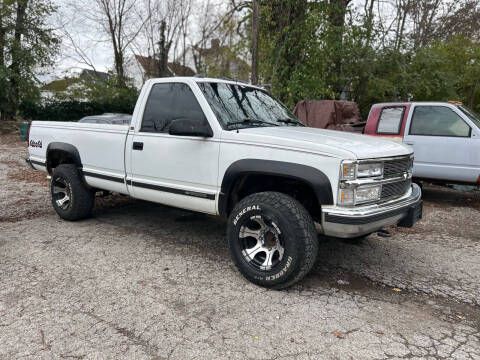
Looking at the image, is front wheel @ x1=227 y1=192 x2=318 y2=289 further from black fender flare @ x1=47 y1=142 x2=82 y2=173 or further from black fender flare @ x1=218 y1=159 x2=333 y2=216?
black fender flare @ x1=47 y1=142 x2=82 y2=173

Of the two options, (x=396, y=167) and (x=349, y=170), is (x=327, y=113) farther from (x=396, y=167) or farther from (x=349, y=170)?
(x=349, y=170)

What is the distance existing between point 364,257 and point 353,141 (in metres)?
1.57

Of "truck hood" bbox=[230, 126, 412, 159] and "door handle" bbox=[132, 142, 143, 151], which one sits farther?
"door handle" bbox=[132, 142, 143, 151]

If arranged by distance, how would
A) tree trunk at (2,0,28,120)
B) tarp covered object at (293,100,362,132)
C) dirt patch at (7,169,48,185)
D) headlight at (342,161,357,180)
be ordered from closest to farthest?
headlight at (342,161,357,180) < dirt patch at (7,169,48,185) < tarp covered object at (293,100,362,132) < tree trunk at (2,0,28,120)

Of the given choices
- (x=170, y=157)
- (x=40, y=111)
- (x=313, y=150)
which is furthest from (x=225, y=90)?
(x=40, y=111)

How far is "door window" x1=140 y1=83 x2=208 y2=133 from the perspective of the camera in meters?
4.09

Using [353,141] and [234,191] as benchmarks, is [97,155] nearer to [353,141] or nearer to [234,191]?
[234,191]

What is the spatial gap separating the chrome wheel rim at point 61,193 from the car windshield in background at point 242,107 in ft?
8.88

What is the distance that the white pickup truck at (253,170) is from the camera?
3.19 meters

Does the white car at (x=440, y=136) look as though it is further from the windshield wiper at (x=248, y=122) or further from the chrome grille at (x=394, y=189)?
the windshield wiper at (x=248, y=122)

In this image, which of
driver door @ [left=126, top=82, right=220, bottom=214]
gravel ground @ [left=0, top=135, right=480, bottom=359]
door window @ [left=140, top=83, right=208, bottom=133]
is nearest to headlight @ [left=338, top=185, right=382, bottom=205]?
gravel ground @ [left=0, top=135, right=480, bottom=359]

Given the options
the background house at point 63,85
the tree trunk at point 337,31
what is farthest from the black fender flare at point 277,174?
the background house at point 63,85

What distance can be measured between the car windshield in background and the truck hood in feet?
0.74

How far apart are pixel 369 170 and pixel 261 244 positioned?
118 cm
